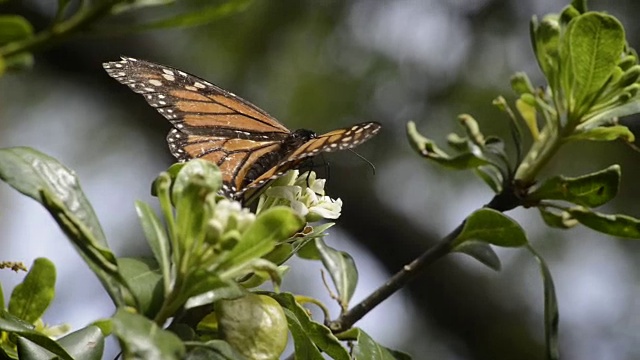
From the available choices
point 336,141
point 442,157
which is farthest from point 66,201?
point 442,157

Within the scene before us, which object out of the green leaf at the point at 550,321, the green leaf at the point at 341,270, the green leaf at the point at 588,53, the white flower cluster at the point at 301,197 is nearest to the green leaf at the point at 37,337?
the white flower cluster at the point at 301,197

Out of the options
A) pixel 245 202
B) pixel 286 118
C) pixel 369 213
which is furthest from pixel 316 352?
pixel 286 118

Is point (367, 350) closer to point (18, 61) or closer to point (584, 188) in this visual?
point (584, 188)

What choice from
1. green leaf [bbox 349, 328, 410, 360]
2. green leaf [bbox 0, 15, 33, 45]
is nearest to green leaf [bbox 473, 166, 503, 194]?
green leaf [bbox 349, 328, 410, 360]

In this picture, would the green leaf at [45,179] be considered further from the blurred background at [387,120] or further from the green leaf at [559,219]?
the blurred background at [387,120]

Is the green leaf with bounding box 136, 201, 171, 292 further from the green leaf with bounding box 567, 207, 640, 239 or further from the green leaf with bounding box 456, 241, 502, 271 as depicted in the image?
the green leaf with bounding box 567, 207, 640, 239

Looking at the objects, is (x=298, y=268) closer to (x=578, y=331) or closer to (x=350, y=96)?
(x=350, y=96)

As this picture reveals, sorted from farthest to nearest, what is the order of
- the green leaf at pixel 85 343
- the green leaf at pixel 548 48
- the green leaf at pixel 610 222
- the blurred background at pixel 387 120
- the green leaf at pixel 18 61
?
1. the blurred background at pixel 387 120
2. the green leaf at pixel 548 48
3. the green leaf at pixel 610 222
4. the green leaf at pixel 85 343
5. the green leaf at pixel 18 61
